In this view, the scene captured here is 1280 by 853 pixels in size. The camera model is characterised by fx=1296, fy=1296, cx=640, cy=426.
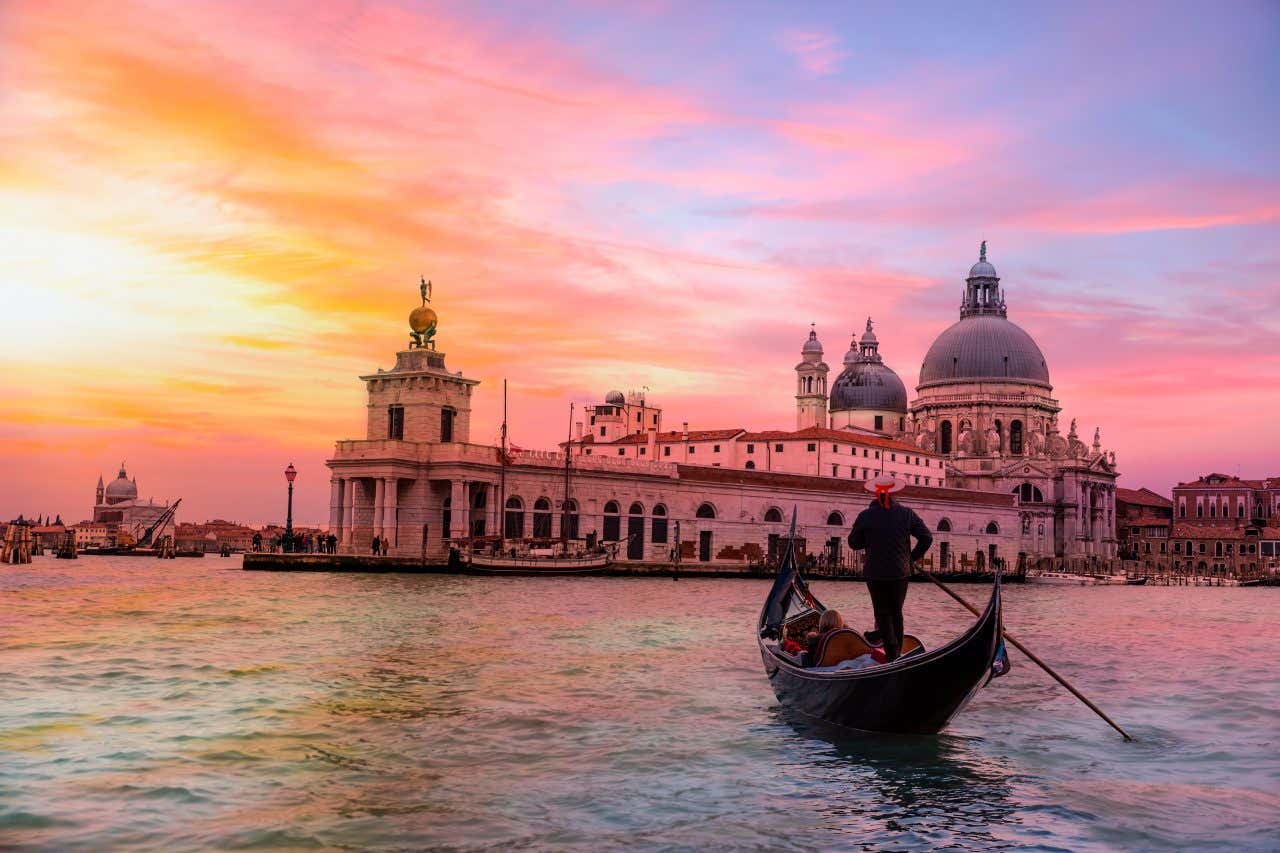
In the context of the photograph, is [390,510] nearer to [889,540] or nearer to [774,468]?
[774,468]

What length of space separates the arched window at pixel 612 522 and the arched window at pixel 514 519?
19.6 feet

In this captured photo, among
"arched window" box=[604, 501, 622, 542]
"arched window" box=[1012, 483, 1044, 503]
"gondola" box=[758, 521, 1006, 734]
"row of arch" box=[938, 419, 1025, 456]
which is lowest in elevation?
"gondola" box=[758, 521, 1006, 734]

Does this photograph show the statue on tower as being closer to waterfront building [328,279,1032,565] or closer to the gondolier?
waterfront building [328,279,1032,565]

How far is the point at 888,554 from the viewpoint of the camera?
1423cm

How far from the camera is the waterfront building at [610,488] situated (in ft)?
213

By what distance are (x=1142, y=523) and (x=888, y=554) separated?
119359mm

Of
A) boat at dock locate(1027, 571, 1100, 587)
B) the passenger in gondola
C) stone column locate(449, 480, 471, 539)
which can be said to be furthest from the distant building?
the passenger in gondola

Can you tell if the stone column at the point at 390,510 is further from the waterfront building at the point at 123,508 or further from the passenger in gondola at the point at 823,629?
the waterfront building at the point at 123,508

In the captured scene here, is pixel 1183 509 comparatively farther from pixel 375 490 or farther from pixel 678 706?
pixel 678 706

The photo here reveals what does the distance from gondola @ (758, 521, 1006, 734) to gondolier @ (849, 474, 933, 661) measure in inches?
19.1

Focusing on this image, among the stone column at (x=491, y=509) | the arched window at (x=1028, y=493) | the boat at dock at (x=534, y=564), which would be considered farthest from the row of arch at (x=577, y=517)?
the arched window at (x=1028, y=493)

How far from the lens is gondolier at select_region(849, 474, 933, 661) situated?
14172mm

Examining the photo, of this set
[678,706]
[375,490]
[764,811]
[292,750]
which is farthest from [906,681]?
[375,490]

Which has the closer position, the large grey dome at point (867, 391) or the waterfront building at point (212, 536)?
the large grey dome at point (867, 391)
